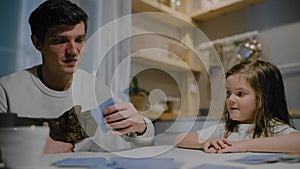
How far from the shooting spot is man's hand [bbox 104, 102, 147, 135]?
60 centimetres

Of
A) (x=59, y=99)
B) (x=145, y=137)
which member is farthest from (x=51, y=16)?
(x=145, y=137)

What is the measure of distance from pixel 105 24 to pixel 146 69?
211 millimetres

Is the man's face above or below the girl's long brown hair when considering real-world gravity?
above

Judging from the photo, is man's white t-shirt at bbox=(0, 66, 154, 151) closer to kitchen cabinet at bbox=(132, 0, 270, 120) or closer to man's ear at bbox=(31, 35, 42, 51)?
man's ear at bbox=(31, 35, 42, 51)

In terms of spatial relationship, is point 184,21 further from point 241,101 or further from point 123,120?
point 123,120

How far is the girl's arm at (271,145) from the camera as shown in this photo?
0.55m

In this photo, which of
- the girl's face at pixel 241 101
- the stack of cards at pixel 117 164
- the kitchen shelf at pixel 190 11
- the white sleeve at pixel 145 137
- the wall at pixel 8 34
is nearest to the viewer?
the stack of cards at pixel 117 164

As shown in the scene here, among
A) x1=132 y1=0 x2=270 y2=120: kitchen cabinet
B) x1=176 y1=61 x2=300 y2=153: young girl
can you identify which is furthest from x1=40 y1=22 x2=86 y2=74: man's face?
x1=176 y1=61 x2=300 y2=153: young girl

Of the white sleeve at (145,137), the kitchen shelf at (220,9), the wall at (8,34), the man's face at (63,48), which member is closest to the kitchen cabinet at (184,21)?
the kitchen shelf at (220,9)

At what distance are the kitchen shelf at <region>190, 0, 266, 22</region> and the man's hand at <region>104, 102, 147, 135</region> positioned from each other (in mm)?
536

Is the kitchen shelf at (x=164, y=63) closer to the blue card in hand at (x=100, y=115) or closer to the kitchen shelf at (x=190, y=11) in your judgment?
the kitchen shelf at (x=190, y=11)

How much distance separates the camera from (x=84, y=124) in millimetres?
588

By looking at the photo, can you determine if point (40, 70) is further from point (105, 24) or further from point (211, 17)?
point (211, 17)

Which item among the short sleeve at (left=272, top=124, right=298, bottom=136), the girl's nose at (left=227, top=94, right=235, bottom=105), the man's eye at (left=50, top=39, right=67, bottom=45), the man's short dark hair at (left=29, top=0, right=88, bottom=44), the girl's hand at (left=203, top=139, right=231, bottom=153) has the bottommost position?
the girl's hand at (left=203, top=139, right=231, bottom=153)
